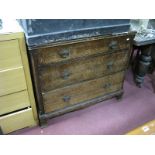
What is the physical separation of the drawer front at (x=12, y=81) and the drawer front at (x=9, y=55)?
40 millimetres

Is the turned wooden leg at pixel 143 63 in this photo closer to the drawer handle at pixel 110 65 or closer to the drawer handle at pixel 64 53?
the drawer handle at pixel 110 65

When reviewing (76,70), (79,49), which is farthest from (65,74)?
(79,49)

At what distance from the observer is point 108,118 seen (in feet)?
4.89

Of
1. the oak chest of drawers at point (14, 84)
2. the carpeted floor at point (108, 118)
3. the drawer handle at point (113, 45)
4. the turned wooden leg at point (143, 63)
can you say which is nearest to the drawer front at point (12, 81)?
the oak chest of drawers at point (14, 84)

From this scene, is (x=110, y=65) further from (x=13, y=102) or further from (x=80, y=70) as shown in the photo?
(x=13, y=102)

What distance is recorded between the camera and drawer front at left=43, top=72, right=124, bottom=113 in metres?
1.26

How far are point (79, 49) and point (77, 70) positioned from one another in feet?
0.57

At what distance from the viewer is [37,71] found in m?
1.06

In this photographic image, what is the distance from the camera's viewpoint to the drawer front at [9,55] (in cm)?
93

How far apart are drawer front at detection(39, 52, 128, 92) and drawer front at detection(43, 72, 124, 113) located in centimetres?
5

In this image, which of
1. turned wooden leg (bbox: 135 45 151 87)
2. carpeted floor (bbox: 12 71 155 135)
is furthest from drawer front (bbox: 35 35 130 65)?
carpeted floor (bbox: 12 71 155 135)
